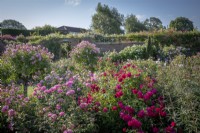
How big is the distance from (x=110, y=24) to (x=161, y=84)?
1531 inches

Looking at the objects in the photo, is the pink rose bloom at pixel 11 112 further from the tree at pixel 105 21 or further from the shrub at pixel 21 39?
the tree at pixel 105 21

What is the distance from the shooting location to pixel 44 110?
3.98 m

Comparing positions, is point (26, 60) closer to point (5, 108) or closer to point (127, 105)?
point (5, 108)

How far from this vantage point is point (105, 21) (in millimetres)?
42938

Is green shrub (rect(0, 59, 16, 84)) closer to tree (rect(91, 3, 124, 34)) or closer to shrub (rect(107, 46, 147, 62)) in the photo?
shrub (rect(107, 46, 147, 62))

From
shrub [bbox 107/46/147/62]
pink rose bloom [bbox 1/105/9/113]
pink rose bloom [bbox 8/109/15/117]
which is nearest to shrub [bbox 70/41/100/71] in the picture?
shrub [bbox 107/46/147/62]

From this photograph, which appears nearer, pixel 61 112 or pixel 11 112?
pixel 61 112

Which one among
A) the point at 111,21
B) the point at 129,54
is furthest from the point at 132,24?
the point at 129,54

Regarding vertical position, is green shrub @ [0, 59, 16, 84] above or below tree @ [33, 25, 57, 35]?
below

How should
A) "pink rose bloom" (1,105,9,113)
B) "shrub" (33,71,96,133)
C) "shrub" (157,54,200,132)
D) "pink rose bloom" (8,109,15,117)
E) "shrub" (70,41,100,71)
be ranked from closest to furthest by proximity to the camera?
"shrub" (157,54,200,132)
"shrub" (33,71,96,133)
"pink rose bloom" (8,109,15,117)
"pink rose bloom" (1,105,9,113)
"shrub" (70,41,100,71)

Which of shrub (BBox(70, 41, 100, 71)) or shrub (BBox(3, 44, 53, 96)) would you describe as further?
shrub (BBox(70, 41, 100, 71))

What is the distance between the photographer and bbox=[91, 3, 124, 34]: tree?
4256 centimetres

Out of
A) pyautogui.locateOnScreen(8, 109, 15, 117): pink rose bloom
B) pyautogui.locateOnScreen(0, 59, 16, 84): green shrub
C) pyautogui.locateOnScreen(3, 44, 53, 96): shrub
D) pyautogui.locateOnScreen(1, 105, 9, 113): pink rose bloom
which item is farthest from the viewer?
pyautogui.locateOnScreen(3, 44, 53, 96): shrub

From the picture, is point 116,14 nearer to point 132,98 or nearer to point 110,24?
point 110,24
